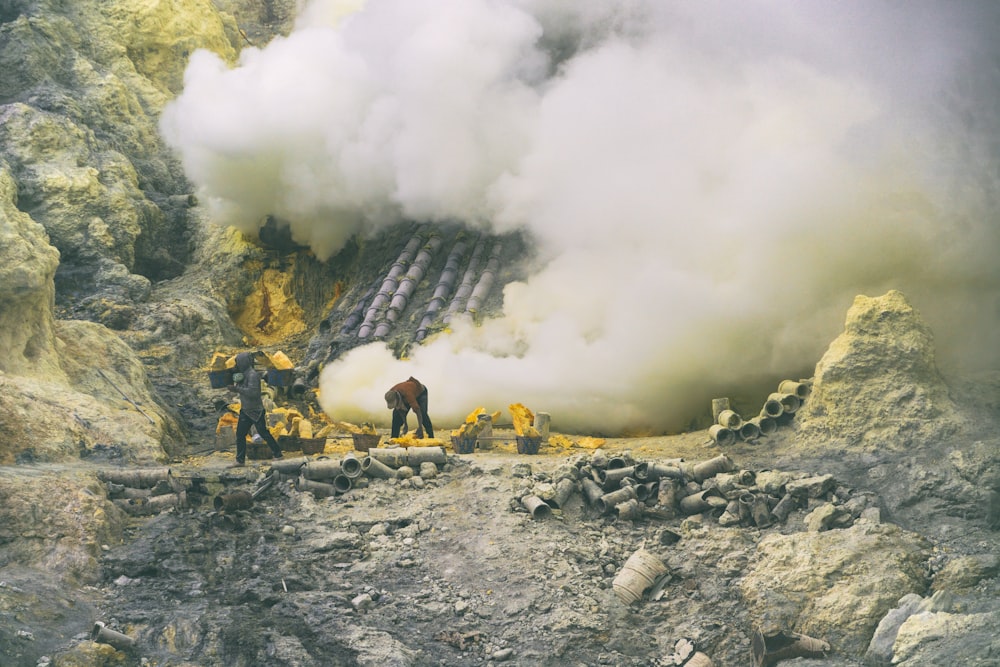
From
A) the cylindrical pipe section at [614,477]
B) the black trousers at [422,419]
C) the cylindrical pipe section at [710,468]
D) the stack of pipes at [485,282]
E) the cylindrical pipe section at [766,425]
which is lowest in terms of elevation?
the cylindrical pipe section at [614,477]

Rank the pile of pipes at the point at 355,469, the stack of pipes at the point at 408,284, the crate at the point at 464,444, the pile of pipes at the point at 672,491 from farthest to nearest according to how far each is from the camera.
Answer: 1. the stack of pipes at the point at 408,284
2. the crate at the point at 464,444
3. the pile of pipes at the point at 355,469
4. the pile of pipes at the point at 672,491

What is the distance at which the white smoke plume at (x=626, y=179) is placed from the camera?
37.9 ft

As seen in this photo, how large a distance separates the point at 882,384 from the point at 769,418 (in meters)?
1.32

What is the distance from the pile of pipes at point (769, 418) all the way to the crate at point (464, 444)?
2.66 metres

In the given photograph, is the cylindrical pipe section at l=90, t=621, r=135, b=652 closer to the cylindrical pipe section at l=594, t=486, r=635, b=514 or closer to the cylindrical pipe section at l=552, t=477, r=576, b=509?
the cylindrical pipe section at l=552, t=477, r=576, b=509

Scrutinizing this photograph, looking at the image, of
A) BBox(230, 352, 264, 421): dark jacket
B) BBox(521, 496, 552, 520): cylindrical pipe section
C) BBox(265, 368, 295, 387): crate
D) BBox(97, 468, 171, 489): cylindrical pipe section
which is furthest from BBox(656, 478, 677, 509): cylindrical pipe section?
BBox(265, 368, 295, 387): crate

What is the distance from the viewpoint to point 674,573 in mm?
8211

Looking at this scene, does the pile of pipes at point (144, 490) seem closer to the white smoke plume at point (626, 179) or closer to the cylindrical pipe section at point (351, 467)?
the cylindrical pipe section at point (351, 467)

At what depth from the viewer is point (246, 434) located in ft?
36.7

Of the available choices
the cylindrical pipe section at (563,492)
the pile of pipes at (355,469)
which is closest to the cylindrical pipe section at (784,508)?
the cylindrical pipe section at (563,492)

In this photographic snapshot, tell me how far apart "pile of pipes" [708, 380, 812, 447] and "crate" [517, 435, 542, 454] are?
75.6 inches

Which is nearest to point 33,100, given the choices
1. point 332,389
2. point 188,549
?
point 332,389

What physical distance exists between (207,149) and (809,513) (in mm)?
13526

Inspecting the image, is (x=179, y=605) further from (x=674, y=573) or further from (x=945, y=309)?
(x=945, y=309)
